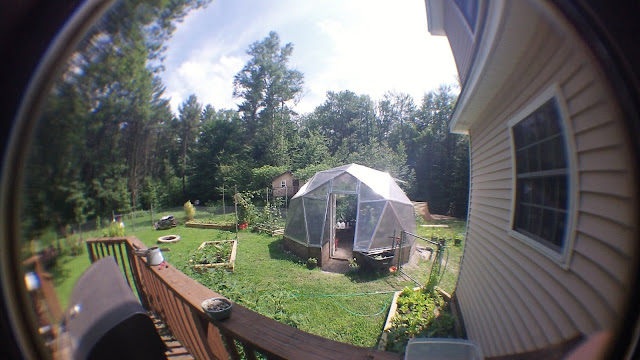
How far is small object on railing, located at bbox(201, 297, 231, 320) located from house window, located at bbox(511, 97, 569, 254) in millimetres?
1115

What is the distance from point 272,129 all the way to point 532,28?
932 mm

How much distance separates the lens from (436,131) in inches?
37.0

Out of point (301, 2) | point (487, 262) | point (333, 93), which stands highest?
point (301, 2)

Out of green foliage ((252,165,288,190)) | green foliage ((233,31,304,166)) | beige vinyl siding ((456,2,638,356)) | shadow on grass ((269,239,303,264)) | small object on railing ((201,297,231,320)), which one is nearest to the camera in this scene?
beige vinyl siding ((456,2,638,356))

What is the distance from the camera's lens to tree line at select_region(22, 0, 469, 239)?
1.68 ft

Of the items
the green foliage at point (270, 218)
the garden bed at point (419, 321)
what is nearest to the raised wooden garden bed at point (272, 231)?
the green foliage at point (270, 218)

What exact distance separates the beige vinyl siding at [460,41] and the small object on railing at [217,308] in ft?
4.18

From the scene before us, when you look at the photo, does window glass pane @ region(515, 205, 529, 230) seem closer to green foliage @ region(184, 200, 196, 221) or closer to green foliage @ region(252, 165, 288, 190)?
green foliage @ region(252, 165, 288, 190)

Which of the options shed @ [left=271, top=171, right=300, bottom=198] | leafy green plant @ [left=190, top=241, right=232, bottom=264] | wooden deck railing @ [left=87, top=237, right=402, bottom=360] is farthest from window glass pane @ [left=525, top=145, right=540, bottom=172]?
leafy green plant @ [left=190, top=241, right=232, bottom=264]

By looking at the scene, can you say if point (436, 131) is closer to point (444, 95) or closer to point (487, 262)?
point (444, 95)

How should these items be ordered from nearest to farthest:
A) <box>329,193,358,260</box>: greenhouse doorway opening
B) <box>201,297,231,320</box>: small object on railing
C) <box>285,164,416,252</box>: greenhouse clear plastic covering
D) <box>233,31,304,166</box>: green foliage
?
<box>233,31,304,166</box>: green foliage → <box>201,297,231,320</box>: small object on railing → <box>329,193,358,260</box>: greenhouse doorway opening → <box>285,164,416,252</box>: greenhouse clear plastic covering

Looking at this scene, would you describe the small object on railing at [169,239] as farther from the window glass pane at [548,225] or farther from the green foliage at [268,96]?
the window glass pane at [548,225]

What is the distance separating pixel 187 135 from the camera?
725 millimetres

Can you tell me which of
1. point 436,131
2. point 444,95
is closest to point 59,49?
point 444,95
